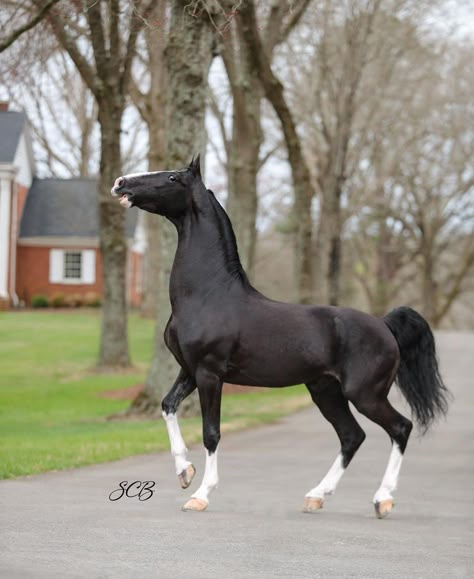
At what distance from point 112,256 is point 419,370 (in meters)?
16.2

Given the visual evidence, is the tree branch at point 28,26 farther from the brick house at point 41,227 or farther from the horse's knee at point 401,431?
the brick house at point 41,227

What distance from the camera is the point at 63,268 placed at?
4484 centimetres

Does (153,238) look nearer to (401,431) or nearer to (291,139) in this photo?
(291,139)

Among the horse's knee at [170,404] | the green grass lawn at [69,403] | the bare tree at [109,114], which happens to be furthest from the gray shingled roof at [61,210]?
the horse's knee at [170,404]

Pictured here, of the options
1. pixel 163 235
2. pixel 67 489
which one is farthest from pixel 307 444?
pixel 67 489

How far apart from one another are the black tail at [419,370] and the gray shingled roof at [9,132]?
3557cm

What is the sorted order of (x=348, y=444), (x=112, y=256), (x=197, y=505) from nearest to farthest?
(x=197, y=505)
(x=348, y=444)
(x=112, y=256)

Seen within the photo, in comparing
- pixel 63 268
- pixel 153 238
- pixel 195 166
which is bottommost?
pixel 63 268

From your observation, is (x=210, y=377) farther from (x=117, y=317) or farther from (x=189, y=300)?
(x=117, y=317)

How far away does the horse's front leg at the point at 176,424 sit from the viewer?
698 centimetres

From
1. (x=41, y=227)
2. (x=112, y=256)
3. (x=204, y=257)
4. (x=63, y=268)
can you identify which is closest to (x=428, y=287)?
(x=63, y=268)

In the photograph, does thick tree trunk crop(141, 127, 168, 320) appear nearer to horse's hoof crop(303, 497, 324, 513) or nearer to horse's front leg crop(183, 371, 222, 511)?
horse's hoof crop(303, 497, 324, 513)

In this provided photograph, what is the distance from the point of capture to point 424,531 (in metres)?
6.99

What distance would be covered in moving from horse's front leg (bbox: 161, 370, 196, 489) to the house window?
3873cm
